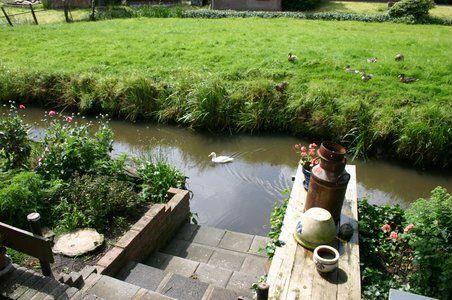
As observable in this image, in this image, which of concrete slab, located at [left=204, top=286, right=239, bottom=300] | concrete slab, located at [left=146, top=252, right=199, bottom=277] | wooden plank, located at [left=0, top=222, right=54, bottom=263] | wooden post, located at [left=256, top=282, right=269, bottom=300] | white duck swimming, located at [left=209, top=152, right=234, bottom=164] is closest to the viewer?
wooden post, located at [left=256, top=282, right=269, bottom=300]

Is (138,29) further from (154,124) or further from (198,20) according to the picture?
(154,124)

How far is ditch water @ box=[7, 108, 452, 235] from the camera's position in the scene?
6.88 meters

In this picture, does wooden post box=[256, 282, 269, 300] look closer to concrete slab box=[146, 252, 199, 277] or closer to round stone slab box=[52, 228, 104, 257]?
concrete slab box=[146, 252, 199, 277]

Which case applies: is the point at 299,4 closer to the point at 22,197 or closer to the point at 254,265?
the point at 254,265

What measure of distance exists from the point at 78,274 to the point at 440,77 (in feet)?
32.9

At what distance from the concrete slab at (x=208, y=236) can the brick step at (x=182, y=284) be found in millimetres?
890

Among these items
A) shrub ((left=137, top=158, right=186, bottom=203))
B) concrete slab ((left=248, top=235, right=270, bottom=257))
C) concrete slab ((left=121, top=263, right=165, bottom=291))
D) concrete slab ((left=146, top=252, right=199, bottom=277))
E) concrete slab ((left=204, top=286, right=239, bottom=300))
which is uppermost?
shrub ((left=137, top=158, right=186, bottom=203))

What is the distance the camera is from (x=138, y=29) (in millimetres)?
16219

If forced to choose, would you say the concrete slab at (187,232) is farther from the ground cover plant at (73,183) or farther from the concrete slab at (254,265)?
the concrete slab at (254,265)

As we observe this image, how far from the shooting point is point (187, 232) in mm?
5934

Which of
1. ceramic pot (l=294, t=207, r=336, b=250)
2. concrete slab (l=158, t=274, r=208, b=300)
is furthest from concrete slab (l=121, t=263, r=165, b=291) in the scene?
ceramic pot (l=294, t=207, r=336, b=250)

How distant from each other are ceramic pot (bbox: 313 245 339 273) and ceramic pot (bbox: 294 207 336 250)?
5.7 inches

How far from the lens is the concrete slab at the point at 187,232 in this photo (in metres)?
5.82

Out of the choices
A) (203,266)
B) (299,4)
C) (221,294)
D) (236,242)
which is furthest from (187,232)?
(299,4)
